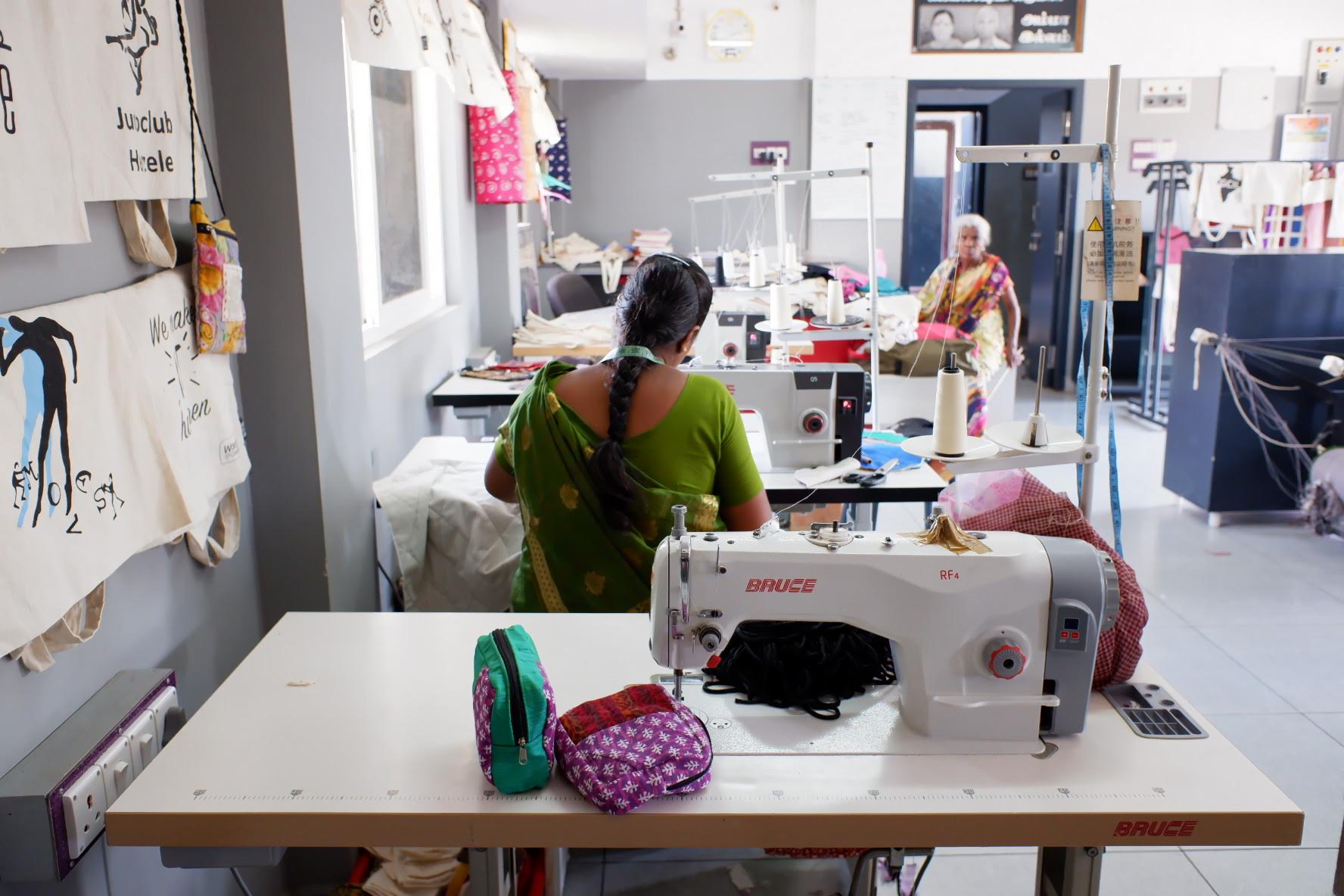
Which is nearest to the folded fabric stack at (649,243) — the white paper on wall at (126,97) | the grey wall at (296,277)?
the grey wall at (296,277)

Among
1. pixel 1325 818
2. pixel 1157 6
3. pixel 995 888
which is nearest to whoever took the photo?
pixel 995 888

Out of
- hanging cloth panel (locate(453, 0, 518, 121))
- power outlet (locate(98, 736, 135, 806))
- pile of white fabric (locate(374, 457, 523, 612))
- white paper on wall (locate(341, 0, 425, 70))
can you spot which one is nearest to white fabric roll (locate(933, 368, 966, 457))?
pile of white fabric (locate(374, 457, 523, 612))

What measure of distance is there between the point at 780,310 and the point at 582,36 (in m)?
2.58

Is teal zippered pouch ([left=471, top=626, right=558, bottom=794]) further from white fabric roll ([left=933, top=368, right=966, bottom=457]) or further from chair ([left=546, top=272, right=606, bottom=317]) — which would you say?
chair ([left=546, top=272, right=606, bottom=317])

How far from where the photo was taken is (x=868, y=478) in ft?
8.18

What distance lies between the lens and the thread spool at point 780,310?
3484 millimetres

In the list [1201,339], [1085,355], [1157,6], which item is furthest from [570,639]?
[1157,6]

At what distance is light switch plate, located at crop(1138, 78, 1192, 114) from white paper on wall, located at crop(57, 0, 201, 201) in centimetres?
686

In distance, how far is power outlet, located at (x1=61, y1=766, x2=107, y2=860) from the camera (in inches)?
49.8

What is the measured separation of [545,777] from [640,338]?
0.96 m

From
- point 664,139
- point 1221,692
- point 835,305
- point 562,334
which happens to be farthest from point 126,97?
point 664,139

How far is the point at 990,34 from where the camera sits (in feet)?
22.8

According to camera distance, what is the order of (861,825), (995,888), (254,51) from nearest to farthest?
(861,825) < (254,51) < (995,888)

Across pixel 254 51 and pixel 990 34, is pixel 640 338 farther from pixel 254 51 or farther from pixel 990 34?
pixel 990 34
